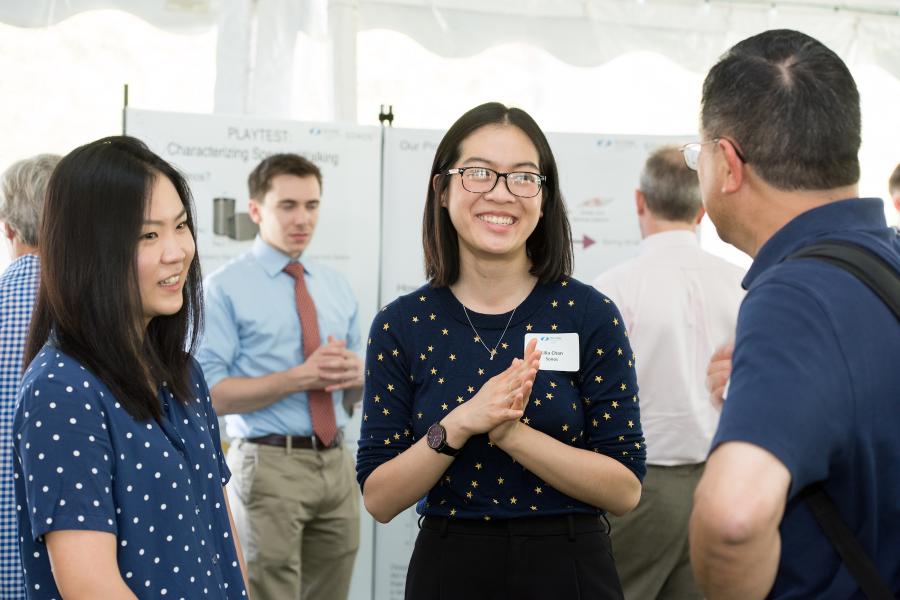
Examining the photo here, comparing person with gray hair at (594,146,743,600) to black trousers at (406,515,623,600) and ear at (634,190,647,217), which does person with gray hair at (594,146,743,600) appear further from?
black trousers at (406,515,623,600)

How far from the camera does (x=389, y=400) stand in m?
2.01

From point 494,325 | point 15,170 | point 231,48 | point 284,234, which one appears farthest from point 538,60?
point 494,325

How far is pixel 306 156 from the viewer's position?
447cm

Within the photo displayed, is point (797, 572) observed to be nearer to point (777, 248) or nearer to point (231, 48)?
point (777, 248)

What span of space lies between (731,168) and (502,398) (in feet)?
2.07

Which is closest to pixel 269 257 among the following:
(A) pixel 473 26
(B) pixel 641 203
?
(B) pixel 641 203

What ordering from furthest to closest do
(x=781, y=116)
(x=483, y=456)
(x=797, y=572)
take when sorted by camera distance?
→ (x=483, y=456), (x=781, y=116), (x=797, y=572)

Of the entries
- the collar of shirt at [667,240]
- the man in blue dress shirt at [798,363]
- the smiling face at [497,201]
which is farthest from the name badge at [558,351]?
the collar of shirt at [667,240]

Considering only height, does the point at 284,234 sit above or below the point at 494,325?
above

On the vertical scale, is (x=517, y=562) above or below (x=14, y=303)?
below

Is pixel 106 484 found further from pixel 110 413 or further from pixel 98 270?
pixel 98 270

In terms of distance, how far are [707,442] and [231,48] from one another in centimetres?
297

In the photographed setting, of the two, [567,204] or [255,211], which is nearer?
[255,211]

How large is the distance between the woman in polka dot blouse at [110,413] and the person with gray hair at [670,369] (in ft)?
6.06
